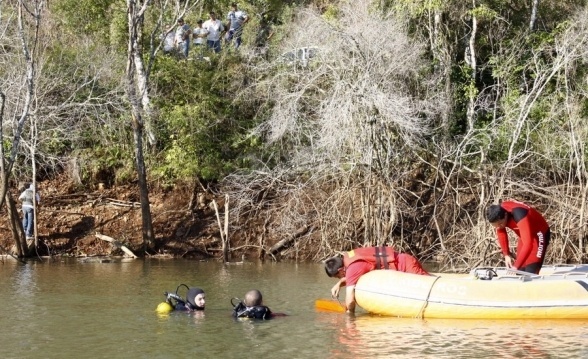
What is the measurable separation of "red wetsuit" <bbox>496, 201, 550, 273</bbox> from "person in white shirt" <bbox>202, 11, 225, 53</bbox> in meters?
14.8

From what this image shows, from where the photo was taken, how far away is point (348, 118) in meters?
21.3

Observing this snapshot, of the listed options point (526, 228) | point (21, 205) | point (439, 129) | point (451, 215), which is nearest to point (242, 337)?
point (526, 228)

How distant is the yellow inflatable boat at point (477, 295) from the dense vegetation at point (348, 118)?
541cm

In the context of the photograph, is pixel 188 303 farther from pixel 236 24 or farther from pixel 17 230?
pixel 236 24

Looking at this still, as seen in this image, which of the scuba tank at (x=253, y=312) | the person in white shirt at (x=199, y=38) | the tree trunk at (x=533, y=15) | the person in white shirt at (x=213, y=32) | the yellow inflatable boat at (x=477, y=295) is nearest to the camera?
the yellow inflatable boat at (x=477, y=295)

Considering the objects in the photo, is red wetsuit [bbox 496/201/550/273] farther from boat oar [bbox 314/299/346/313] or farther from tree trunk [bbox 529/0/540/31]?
tree trunk [bbox 529/0/540/31]

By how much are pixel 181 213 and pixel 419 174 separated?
5959 mm

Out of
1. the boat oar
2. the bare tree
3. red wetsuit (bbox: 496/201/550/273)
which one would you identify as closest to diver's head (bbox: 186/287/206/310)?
the boat oar

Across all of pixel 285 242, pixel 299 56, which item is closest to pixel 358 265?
pixel 285 242

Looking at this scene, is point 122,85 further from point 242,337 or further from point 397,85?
point 242,337

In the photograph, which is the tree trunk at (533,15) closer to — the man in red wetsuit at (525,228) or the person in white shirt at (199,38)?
the person in white shirt at (199,38)

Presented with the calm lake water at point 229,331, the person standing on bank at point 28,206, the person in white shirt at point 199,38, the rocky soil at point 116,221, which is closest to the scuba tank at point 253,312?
the calm lake water at point 229,331

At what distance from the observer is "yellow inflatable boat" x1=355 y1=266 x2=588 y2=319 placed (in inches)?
528

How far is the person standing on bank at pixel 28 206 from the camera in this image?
23239 mm
